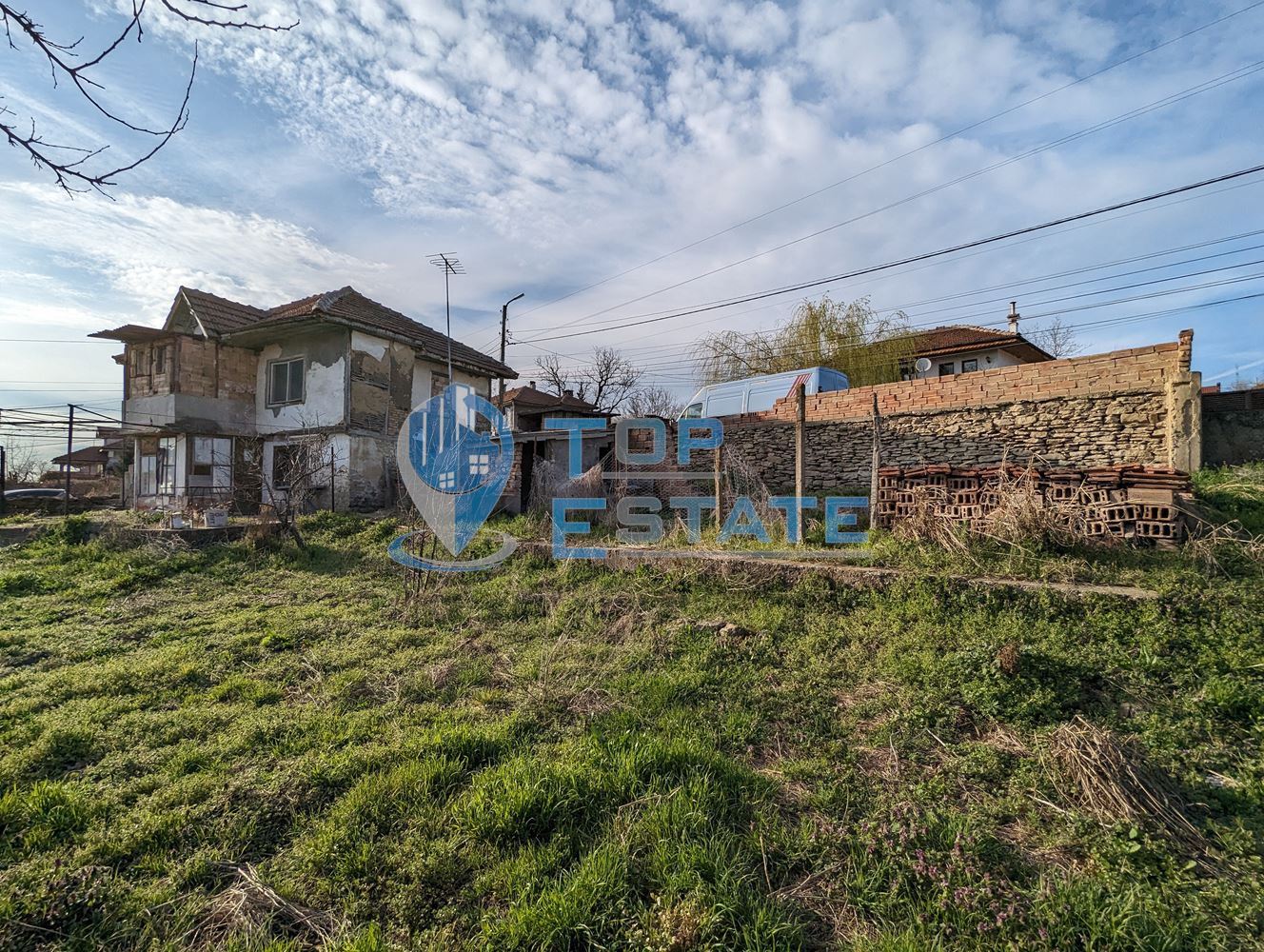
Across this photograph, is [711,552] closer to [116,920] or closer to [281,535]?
[116,920]

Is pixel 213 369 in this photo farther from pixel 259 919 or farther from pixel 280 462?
pixel 259 919

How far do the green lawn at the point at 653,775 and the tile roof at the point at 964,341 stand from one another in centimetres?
1751

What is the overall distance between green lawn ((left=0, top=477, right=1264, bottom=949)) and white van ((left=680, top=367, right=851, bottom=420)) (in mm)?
6916

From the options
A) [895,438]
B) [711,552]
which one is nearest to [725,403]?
[895,438]

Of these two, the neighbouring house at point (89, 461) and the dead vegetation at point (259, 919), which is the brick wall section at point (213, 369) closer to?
the dead vegetation at point (259, 919)

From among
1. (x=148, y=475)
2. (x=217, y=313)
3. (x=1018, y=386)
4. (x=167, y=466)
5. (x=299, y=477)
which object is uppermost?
(x=217, y=313)

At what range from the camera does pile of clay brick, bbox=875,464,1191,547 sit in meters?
5.78

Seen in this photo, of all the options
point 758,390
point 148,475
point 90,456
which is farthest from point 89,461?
point 758,390

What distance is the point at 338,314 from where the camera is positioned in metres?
13.9

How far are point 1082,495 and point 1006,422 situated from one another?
3596mm

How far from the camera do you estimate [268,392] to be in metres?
15.8

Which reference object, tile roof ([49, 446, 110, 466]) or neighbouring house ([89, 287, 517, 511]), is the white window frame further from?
tile roof ([49, 446, 110, 466])

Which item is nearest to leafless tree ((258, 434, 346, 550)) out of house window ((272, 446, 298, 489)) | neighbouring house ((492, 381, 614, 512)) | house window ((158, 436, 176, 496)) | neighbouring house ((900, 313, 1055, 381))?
house window ((272, 446, 298, 489))

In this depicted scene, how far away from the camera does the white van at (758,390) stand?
40.6 ft
